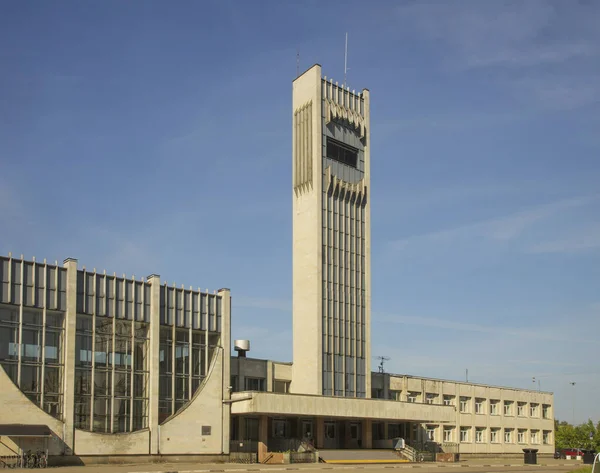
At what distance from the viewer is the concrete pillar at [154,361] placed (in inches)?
2630

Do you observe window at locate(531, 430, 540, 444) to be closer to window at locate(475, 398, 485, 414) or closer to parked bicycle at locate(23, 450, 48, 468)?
window at locate(475, 398, 485, 414)

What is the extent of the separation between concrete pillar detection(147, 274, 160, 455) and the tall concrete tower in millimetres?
18024

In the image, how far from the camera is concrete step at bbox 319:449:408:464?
74.1m

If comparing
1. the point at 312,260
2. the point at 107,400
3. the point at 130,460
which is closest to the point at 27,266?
the point at 107,400

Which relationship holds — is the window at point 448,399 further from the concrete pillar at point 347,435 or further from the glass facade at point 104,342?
the glass facade at point 104,342

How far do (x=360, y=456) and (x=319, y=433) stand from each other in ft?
15.9

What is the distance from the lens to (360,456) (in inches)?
3022

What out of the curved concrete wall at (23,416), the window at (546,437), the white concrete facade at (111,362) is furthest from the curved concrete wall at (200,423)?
the window at (546,437)

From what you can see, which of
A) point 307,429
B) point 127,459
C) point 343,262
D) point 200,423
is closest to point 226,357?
point 200,423

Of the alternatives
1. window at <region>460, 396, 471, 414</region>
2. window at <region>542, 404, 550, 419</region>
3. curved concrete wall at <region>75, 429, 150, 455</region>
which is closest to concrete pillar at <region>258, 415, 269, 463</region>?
curved concrete wall at <region>75, 429, 150, 455</region>

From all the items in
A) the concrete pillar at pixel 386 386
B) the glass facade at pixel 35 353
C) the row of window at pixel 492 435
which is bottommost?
the row of window at pixel 492 435

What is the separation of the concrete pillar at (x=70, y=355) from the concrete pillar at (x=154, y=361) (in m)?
7.04

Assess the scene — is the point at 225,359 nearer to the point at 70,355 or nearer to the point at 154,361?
the point at 154,361

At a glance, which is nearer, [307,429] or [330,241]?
[307,429]
